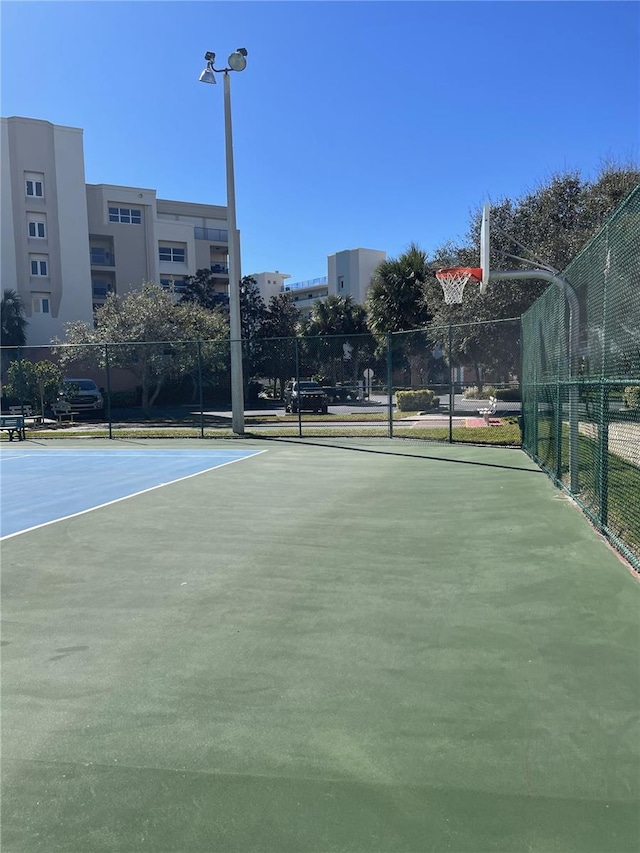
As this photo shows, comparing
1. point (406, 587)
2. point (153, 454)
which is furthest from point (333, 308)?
point (406, 587)

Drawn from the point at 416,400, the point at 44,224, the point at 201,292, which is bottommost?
the point at 416,400

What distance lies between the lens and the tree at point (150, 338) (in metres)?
27.0

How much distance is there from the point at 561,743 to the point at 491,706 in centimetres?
40

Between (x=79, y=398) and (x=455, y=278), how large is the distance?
61.5 ft

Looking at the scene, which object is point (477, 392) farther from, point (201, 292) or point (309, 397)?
point (201, 292)

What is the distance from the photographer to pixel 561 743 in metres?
2.89

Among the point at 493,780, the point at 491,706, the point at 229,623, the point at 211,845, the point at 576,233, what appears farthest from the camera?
the point at 576,233

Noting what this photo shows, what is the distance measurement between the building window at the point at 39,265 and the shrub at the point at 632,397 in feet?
165

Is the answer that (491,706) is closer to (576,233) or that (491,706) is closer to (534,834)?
(534,834)

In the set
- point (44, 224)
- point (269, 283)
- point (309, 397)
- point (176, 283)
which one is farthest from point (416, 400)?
point (269, 283)

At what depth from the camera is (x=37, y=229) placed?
159ft

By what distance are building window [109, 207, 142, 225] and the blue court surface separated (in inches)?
1689

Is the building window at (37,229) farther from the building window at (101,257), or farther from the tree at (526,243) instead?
the tree at (526,243)

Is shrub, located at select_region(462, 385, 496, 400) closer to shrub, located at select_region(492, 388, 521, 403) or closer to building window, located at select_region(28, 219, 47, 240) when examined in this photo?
shrub, located at select_region(492, 388, 521, 403)
